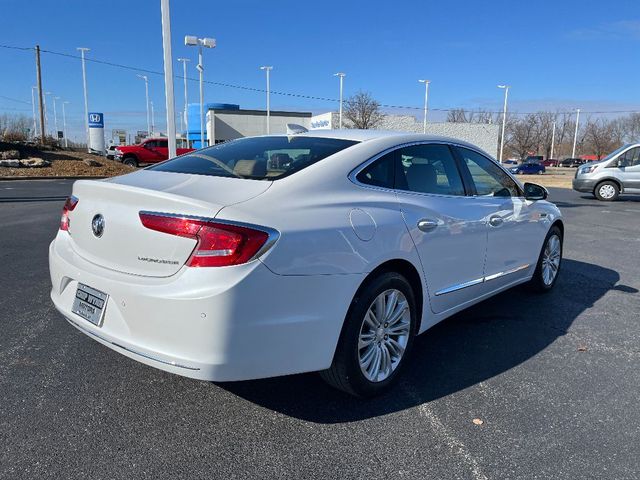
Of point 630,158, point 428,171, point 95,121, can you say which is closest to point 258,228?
point 428,171

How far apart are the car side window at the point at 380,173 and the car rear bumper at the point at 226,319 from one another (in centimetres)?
70

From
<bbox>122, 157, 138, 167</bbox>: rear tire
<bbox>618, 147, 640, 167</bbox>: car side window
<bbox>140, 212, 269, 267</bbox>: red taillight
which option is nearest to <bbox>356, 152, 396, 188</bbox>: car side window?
<bbox>140, 212, 269, 267</bbox>: red taillight

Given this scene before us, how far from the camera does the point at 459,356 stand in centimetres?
371

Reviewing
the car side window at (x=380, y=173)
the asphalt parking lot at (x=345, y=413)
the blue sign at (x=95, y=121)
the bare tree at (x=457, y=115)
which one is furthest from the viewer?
the bare tree at (x=457, y=115)

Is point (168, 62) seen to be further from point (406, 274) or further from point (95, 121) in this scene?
point (95, 121)

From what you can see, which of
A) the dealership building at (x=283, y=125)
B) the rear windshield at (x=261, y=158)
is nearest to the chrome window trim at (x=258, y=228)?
A: the rear windshield at (x=261, y=158)

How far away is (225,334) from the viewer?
2314 mm

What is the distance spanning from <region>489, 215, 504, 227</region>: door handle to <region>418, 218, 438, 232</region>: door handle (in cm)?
86

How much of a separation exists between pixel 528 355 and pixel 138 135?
104 m

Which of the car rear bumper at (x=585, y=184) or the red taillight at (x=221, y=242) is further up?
the red taillight at (x=221, y=242)

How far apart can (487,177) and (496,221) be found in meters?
0.44

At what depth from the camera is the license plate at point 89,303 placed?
2.66 meters

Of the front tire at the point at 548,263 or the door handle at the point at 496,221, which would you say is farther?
the front tire at the point at 548,263

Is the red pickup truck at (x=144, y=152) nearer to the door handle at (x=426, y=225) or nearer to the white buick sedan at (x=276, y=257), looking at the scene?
the white buick sedan at (x=276, y=257)
